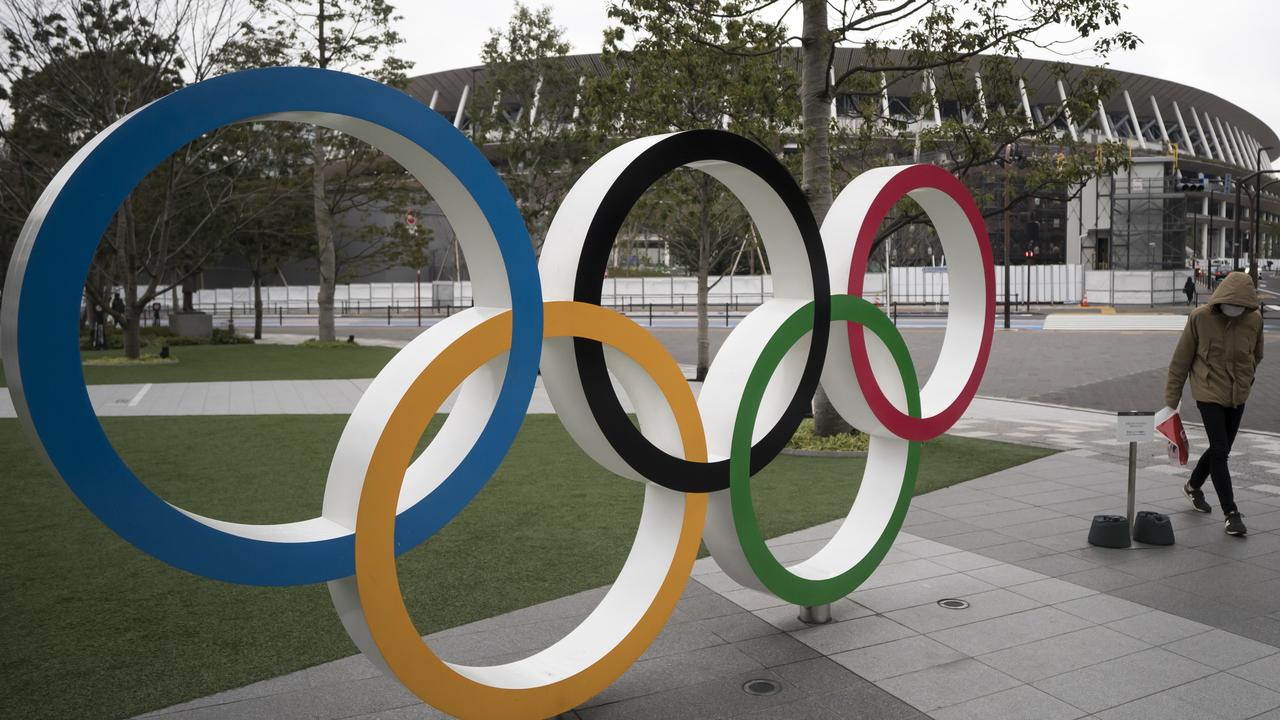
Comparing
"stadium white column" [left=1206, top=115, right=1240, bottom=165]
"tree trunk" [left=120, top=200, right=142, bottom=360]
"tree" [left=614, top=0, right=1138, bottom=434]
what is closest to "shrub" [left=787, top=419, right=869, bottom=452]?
"tree" [left=614, top=0, right=1138, bottom=434]

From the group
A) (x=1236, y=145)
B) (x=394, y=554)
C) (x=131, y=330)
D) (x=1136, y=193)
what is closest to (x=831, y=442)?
(x=394, y=554)

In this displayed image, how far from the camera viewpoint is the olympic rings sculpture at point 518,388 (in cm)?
302

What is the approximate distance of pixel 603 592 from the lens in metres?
6.39

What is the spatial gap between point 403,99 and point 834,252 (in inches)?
118

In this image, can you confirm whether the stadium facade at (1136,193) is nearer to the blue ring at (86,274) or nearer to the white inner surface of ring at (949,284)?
the white inner surface of ring at (949,284)

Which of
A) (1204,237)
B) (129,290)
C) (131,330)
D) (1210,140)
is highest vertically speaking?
(1210,140)

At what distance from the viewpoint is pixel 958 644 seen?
213 inches

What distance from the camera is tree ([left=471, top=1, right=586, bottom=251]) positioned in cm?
2503

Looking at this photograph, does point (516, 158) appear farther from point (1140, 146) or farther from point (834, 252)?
point (1140, 146)

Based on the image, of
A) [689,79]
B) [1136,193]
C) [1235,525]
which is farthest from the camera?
[1136,193]

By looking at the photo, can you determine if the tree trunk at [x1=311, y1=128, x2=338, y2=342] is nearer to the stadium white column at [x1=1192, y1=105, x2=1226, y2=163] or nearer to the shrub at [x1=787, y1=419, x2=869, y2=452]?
the shrub at [x1=787, y1=419, x2=869, y2=452]

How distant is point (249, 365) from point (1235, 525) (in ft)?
68.0

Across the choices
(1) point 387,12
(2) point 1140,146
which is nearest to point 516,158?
(1) point 387,12

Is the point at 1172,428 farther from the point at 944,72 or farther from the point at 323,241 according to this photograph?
the point at 323,241
